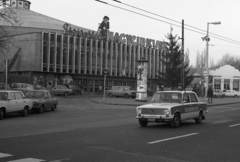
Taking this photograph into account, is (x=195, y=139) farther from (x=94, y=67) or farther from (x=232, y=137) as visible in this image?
(x=94, y=67)

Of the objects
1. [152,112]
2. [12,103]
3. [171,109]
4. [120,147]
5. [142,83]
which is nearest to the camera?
[120,147]

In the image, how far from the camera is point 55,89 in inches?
1785

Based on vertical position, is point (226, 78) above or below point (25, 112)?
above

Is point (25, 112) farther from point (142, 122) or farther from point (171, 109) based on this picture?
point (171, 109)

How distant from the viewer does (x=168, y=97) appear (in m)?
15.6

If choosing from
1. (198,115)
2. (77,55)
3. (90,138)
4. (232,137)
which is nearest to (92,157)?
(90,138)

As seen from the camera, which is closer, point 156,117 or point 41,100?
point 156,117

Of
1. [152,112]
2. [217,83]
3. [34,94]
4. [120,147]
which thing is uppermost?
[217,83]

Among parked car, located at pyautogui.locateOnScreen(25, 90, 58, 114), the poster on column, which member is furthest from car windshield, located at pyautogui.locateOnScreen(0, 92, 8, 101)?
the poster on column

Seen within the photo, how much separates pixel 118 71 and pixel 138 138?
2105 inches

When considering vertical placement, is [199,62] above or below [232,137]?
above

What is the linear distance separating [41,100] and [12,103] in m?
3.62

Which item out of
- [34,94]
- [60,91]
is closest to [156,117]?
[34,94]

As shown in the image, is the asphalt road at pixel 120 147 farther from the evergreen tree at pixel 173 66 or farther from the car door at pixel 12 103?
the evergreen tree at pixel 173 66
